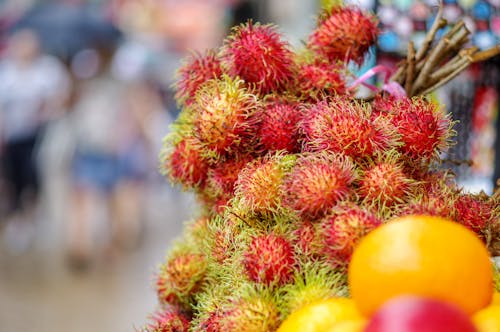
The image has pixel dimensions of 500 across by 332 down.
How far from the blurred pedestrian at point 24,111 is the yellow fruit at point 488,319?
5.80 metres

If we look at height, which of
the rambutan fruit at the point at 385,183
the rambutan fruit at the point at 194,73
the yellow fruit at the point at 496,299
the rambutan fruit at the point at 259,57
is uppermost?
the rambutan fruit at the point at 194,73

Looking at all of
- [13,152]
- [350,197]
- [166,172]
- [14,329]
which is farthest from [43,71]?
[350,197]

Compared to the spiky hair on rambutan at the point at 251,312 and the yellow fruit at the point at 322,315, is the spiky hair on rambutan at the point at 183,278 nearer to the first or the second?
the spiky hair on rambutan at the point at 251,312

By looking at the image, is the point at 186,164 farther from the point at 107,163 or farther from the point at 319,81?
the point at 107,163

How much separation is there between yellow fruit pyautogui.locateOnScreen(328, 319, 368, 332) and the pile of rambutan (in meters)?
0.12

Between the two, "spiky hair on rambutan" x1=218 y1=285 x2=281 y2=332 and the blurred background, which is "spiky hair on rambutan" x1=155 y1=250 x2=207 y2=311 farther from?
the blurred background

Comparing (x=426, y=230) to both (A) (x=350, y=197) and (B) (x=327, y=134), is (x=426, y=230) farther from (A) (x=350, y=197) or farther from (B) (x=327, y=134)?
(B) (x=327, y=134)

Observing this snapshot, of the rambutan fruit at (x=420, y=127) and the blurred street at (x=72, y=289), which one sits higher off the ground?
the blurred street at (x=72, y=289)

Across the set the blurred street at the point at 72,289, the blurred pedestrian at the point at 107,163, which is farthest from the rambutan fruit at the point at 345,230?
the blurred pedestrian at the point at 107,163

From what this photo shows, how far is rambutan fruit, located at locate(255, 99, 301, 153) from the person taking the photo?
145 cm

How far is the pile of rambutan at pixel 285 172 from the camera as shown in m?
1.27

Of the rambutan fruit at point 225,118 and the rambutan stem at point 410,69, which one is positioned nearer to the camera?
the rambutan fruit at point 225,118

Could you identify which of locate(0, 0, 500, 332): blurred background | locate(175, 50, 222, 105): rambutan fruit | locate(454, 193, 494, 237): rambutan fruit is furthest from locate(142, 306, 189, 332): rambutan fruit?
locate(0, 0, 500, 332): blurred background

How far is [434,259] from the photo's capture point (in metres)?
1.06
